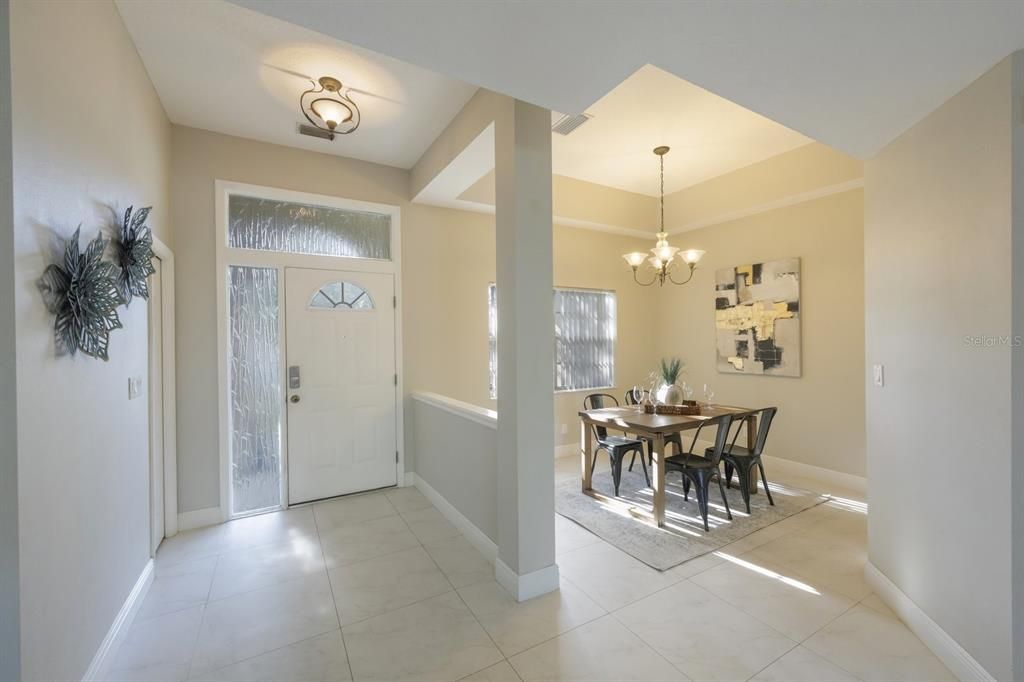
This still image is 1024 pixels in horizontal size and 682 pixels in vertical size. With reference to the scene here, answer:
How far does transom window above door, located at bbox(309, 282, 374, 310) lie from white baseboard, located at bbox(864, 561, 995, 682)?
4.07m

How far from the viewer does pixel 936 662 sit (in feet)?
6.06

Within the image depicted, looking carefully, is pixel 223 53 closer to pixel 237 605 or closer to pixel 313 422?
pixel 313 422

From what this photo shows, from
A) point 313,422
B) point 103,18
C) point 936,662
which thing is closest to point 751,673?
point 936,662

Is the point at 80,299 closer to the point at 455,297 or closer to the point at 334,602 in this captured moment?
the point at 334,602

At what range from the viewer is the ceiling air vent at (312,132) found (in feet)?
10.7

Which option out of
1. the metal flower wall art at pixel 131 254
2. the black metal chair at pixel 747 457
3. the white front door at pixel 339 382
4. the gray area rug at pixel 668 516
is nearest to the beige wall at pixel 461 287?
the white front door at pixel 339 382

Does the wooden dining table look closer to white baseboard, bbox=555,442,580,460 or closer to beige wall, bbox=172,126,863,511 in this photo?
beige wall, bbox=172,126,863,511

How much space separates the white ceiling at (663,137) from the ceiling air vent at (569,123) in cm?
8

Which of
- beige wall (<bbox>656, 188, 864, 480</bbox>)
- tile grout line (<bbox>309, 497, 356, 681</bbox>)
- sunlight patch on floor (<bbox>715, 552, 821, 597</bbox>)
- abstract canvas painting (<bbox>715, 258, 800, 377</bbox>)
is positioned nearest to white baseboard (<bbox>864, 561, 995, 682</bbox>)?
sunlight patch on floor (<bbox>715, 552, 821, 597</bbox>)

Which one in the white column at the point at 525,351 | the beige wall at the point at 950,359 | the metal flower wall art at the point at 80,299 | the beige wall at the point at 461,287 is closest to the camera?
the metal flower wall art at the point at 80,299

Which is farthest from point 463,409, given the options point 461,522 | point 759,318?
point 759,318

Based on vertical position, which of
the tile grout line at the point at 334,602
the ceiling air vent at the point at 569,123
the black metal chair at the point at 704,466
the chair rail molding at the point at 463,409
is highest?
the ceiling air vent at the point at 569,123

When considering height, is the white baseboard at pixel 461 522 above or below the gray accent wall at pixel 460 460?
below

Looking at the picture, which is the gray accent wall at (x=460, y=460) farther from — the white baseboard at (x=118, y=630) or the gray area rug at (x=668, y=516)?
the white baseboard at (x=118, y=630)
